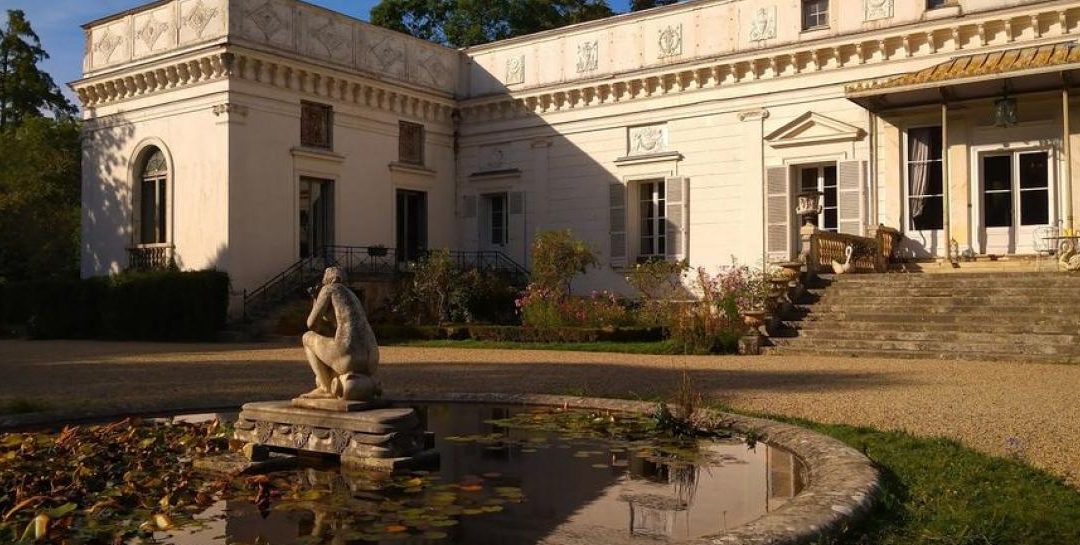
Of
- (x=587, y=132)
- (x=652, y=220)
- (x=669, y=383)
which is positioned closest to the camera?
(x=669, y=383)

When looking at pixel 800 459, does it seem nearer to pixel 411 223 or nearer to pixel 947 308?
pixel 947 308

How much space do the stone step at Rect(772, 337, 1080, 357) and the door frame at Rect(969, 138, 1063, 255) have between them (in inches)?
198

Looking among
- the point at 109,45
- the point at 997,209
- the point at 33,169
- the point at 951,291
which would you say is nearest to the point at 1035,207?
the point at 997,209

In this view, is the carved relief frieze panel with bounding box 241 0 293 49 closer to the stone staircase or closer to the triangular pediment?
the triangular pediment

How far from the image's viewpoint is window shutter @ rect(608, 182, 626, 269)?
21.7m

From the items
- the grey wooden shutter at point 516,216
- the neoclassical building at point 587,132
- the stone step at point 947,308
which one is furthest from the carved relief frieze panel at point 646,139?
the stone step at point 947,308

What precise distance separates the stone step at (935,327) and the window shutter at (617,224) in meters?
7.30

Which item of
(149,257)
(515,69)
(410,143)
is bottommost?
(149,257)

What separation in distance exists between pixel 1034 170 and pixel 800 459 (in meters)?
13.9

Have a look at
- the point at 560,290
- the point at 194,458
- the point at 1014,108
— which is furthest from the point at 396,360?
the point at 1014,108

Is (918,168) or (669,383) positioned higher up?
(918,168)

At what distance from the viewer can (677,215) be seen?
68.5 feet

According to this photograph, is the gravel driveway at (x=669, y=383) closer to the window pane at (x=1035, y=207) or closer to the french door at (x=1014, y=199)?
the french door at (x=1014, y=199)

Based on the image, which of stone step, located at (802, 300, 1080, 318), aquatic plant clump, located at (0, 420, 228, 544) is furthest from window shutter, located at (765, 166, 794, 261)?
aquatic plant clump, located at (0, 420, 228, 544)
